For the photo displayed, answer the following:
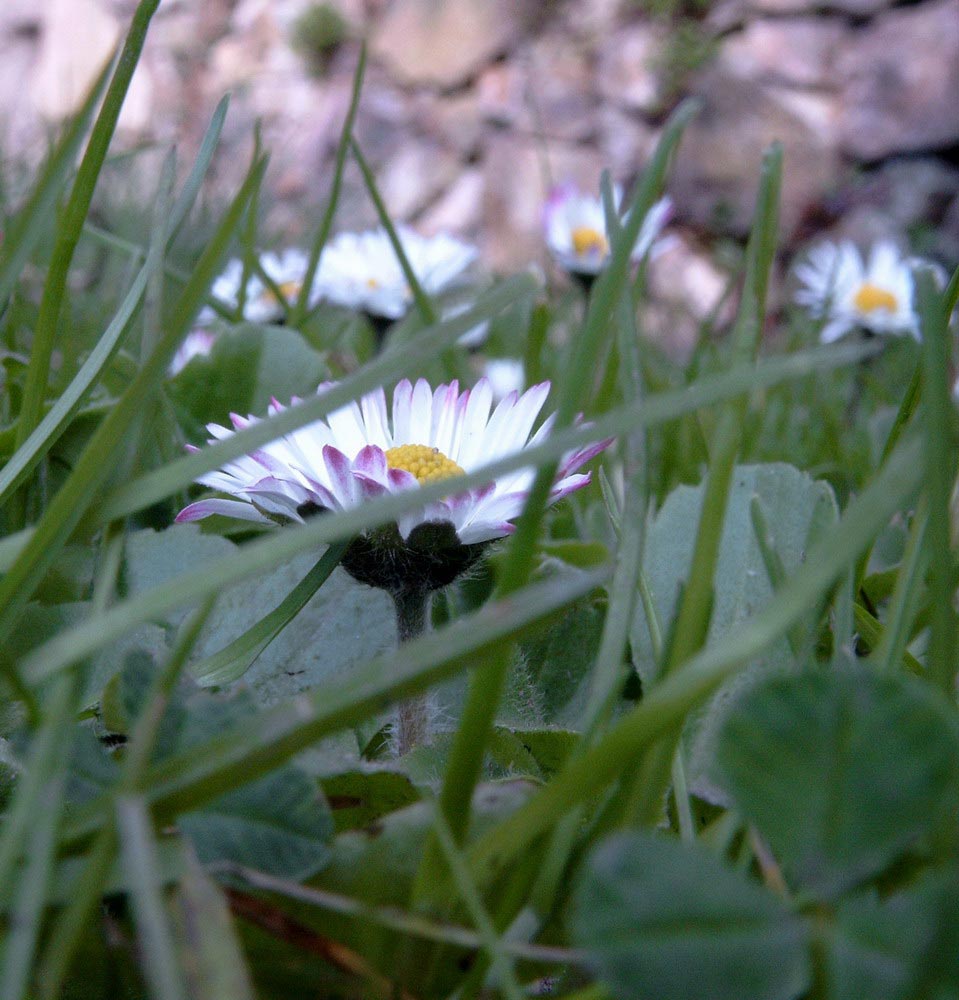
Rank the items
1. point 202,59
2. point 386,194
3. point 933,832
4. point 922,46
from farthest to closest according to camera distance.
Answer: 1. point 202,59
2. point 386,194
3. point 922,46
4. point 933,832

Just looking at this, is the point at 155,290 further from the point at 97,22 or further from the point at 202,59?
the point at 97,22

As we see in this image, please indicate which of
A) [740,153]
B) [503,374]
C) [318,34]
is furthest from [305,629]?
[318,34]

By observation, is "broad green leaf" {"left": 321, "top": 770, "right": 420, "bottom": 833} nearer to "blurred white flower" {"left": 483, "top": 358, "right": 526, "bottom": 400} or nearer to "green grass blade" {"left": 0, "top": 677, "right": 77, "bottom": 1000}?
"green grass blade" {"left": 0, "top": 677, "right": 77, "bottom": 1000}

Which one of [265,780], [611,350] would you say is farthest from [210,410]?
[265,780]

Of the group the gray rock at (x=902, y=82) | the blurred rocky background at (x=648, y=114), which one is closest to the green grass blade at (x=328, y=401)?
the blurred rocky background at (x=648, y=114)

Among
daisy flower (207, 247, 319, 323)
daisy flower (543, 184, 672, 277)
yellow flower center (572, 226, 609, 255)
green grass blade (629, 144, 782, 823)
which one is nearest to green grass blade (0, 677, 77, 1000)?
green grass blade (629, 144, 782, 823)

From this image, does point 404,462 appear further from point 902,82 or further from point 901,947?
point 902,82

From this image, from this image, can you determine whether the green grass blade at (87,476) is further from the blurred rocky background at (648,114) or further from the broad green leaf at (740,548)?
the blurred rocky background at (648,114)

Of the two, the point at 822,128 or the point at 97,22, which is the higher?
the point at 97,22
